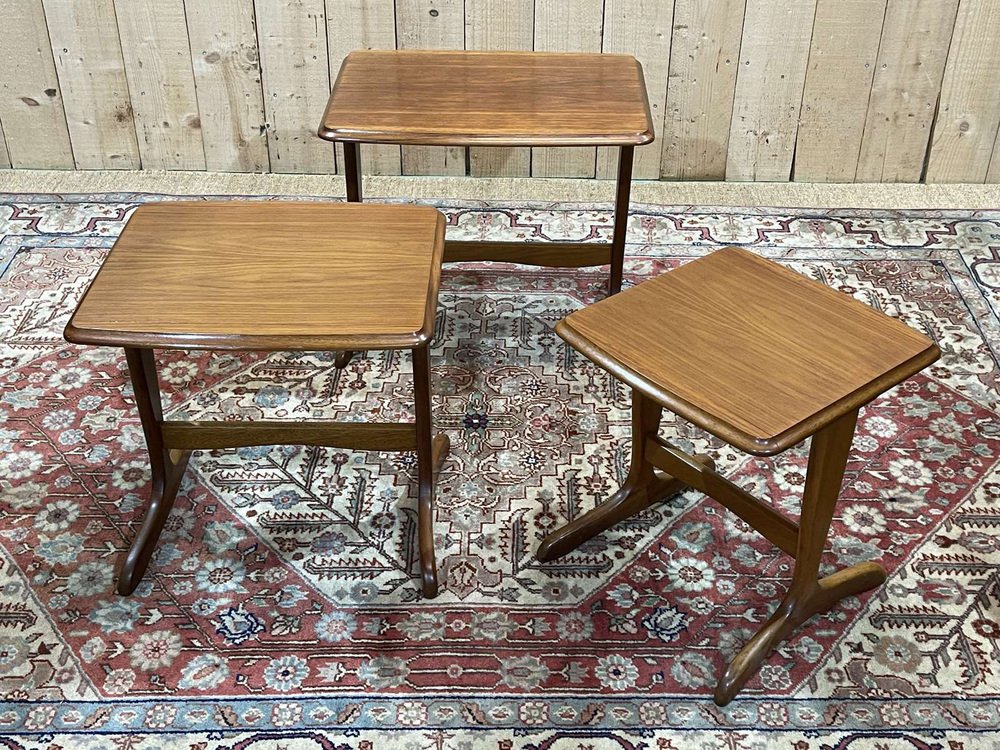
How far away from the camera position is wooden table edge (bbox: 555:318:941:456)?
1.69 m

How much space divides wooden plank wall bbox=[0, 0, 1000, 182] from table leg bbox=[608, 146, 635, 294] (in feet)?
2.85

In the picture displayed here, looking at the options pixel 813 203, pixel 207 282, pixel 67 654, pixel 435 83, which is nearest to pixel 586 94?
pixel 435 83

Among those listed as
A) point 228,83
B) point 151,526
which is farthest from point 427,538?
point 228,83

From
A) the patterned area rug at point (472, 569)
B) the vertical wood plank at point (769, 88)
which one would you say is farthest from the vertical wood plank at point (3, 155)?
the vertical wood plank at point (769, 88)

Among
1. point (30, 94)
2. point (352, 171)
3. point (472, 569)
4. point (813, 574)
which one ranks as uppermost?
point (352, 171)

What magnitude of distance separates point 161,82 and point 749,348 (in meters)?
2.49

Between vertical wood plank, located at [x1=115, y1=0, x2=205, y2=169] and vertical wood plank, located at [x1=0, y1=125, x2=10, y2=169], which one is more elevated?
vertical wood plank, located at [x1=115, y1=0, x2=205, y2=169]

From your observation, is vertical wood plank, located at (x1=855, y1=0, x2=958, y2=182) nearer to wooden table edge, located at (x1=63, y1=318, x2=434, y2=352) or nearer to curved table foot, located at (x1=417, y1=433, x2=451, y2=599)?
curved table foot, located at (x1=417, y1=433, x2=451, y2=599)

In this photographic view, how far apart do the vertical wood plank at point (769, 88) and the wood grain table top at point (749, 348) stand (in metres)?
1.61

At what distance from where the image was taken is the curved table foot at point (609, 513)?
2.30m

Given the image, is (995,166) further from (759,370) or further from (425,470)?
(425,470)

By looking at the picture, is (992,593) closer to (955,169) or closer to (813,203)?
(813,203)

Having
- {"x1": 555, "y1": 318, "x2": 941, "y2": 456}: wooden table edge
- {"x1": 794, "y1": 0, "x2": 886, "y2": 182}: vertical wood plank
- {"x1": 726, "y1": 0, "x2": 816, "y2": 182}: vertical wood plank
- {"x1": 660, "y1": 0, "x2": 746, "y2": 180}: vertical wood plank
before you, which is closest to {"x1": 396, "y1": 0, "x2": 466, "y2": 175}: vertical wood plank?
{"x1": 660, "y1": 0, "x2": 746, "y2": 180}: vertical wood plank

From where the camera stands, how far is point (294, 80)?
143 inches
